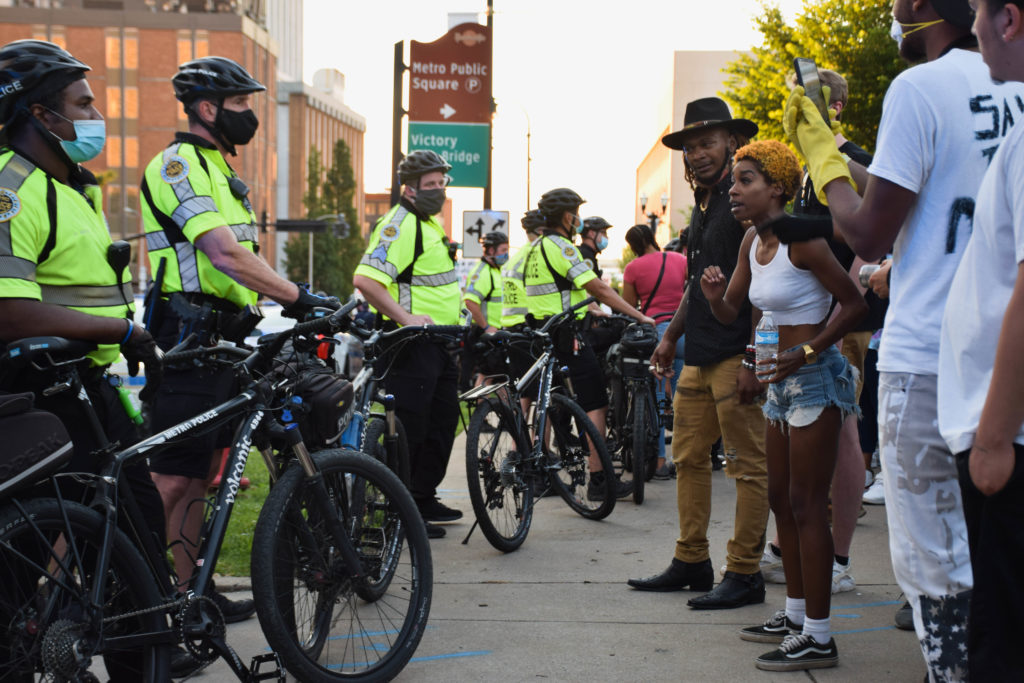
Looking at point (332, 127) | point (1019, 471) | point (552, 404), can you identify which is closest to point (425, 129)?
point (552, 404)

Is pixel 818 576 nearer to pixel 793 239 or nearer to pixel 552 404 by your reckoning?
pixel 793 239

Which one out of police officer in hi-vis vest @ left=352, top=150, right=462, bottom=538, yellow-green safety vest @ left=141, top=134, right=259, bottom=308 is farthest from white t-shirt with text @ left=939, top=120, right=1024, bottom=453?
police officer in hi-vis vest @ left=352, top=150, right=462, bottom=538

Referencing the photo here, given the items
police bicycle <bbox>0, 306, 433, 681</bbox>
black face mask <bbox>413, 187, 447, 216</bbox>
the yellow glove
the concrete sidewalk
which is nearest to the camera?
police bicycle <bbox>0, 306, 433, 681</bbox>

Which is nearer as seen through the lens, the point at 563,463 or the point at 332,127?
the point at 563,463

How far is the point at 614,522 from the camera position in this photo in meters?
7.41

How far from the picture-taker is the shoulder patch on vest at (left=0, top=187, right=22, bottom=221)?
136 inches

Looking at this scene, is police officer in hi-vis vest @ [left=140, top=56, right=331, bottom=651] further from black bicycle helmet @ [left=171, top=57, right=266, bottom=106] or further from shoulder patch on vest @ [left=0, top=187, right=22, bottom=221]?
shoulder patch on vest @ [left=0, top=187, right=22, bottom=221]

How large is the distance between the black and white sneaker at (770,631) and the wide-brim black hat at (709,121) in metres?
2.23

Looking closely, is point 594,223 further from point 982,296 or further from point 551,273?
point 982,296

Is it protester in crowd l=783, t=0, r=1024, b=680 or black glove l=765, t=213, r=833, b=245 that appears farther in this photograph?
black glove l=765, t=213, r=833, b=245

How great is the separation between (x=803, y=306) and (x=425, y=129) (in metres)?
13.3

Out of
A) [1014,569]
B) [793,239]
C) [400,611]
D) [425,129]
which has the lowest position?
[400,611]

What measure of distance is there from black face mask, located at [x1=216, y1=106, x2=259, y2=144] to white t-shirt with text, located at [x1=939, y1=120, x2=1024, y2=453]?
10.9 feet

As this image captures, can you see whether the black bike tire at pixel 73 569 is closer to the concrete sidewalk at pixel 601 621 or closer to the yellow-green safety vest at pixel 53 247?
the yellow-green safety vest at pixel 53 247
